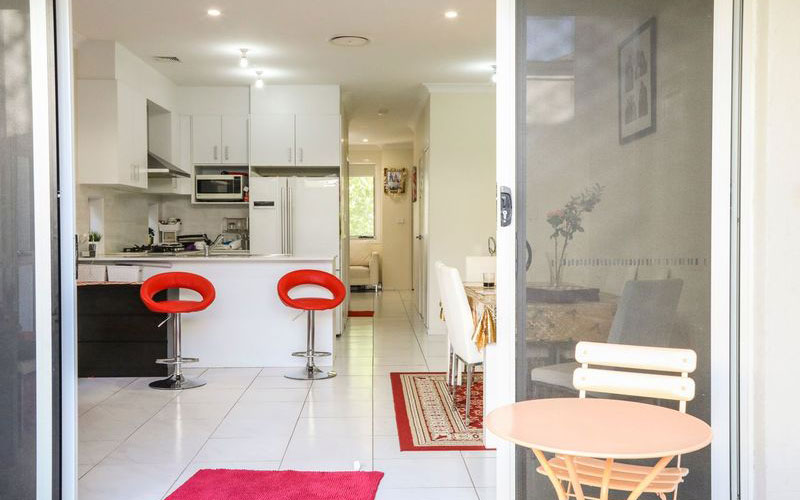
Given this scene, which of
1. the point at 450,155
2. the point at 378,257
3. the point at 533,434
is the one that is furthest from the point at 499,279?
the point at 378,257

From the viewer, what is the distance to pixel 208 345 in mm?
6086

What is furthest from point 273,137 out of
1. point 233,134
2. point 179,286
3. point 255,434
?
point 255,434

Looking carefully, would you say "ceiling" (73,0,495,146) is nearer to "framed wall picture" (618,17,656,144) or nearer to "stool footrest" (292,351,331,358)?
"framed wall picture" (618,17,656,144)

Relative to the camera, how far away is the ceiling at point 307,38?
17.0 ft

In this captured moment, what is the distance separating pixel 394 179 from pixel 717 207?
11.1 m

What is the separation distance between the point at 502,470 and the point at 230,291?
3858mm

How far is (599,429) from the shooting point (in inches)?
74.4

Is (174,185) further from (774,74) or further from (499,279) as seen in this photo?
(774,74)

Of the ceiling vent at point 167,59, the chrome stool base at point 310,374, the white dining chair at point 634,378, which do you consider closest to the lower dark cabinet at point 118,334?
the chrome stool base at point 310,374

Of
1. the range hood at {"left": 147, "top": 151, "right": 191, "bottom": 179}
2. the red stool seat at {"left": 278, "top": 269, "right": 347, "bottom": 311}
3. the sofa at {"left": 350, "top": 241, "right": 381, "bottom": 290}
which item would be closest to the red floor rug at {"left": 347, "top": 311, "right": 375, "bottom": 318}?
the sofa at {"left": 350, "top": 241, "right": 381, "bottom": 290}

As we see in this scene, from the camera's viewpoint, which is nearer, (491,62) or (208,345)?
(208,345)

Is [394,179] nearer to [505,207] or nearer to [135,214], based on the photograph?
[135,214]

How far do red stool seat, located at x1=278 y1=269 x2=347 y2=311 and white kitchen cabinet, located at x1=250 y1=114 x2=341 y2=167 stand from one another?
2484 mm

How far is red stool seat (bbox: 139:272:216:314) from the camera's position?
17.3 ft
